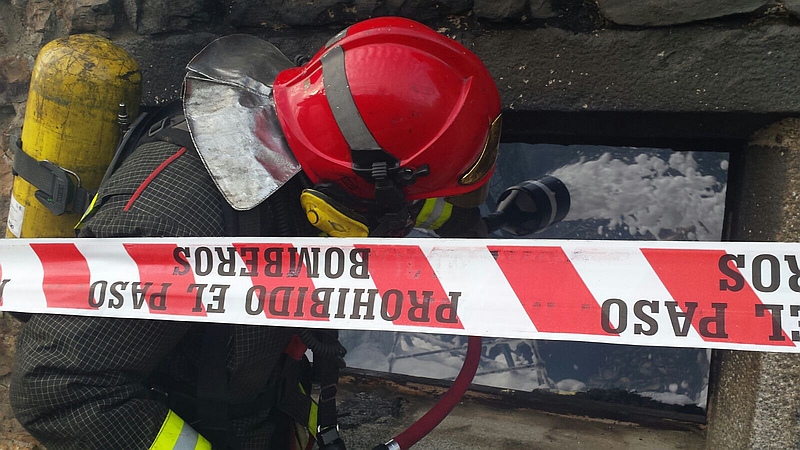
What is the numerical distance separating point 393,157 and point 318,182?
0.90 feet

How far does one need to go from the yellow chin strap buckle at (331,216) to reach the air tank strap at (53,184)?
88 centimetres

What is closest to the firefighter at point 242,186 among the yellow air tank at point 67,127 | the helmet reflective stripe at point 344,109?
the helmet reflective stripe at point 344,109

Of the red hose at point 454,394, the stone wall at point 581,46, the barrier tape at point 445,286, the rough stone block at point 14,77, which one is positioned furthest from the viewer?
the rough stone block at point 14,77

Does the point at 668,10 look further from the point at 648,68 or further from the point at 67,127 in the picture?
the point at 67,127

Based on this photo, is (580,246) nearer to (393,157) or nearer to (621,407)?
(393,157)

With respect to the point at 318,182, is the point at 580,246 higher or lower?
lower

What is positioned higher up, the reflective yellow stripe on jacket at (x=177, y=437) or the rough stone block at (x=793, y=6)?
the rough stone block at (x=793, y=6)

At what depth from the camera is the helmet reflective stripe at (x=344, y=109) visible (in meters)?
1.77

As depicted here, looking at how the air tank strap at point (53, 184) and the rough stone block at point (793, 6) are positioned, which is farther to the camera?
the air tank strap at point (53, 184)

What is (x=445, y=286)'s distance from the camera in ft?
5.49

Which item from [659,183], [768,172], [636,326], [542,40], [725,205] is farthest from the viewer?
[659,183]

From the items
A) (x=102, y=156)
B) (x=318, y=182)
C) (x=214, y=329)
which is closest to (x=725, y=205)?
(x=318, y=182)

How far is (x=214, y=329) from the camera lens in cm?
189

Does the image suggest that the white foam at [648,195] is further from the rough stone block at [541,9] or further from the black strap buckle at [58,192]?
the black strap buckle at [58,192]
